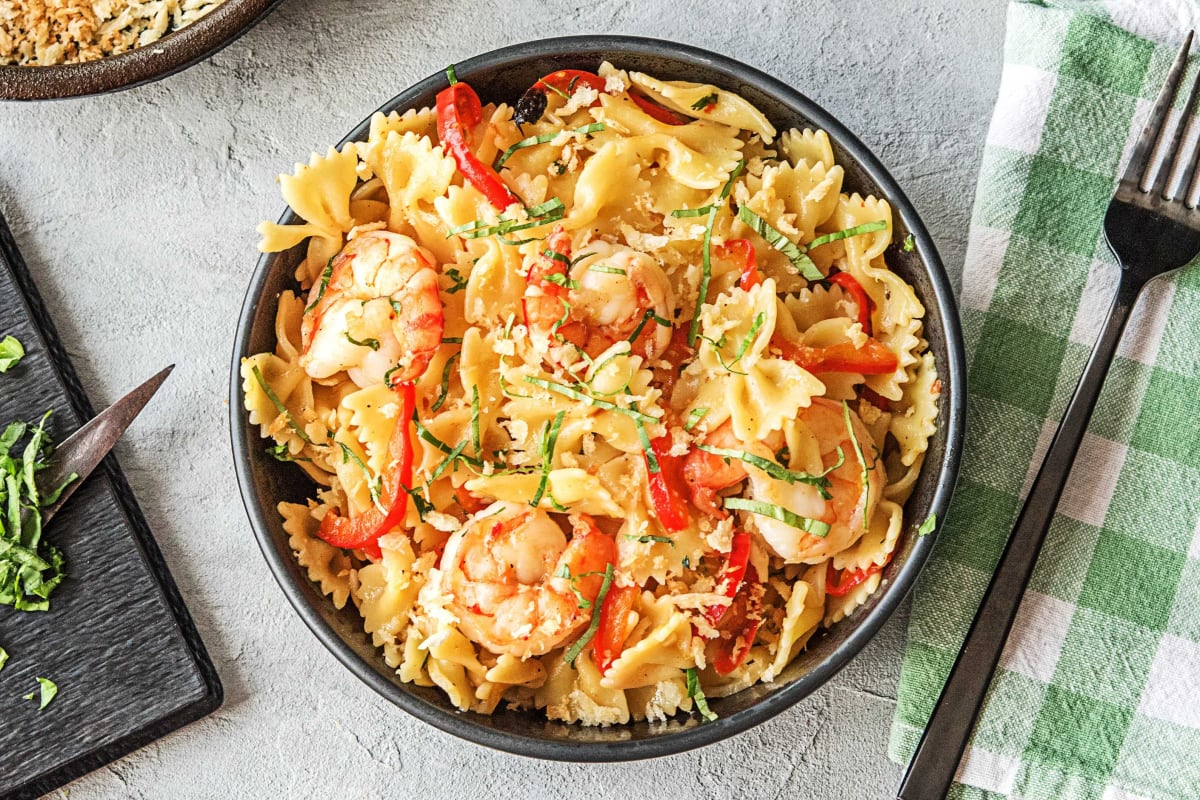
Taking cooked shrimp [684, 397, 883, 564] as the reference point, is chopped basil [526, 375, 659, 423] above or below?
above

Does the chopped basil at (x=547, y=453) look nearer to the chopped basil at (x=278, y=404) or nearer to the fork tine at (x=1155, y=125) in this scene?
the chopped basil at (x=278, y=404)

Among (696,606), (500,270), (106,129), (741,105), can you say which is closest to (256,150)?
(106,129)

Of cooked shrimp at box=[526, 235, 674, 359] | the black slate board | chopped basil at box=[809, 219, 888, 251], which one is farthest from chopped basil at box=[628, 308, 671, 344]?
the black slate board

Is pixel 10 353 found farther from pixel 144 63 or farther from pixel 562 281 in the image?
pixel 562 281

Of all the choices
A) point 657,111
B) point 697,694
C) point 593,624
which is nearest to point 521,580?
point 593,624

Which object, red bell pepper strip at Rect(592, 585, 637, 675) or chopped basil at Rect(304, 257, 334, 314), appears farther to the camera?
chopped basil at Rect(304, 257, 334, 314)

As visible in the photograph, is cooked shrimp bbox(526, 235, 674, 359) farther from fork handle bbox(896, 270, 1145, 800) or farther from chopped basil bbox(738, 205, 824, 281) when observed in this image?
fork handle bbox(896, 270, 1145, 800)
